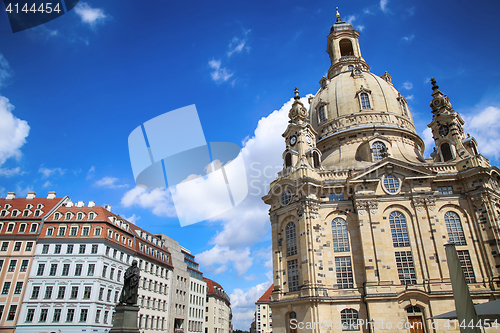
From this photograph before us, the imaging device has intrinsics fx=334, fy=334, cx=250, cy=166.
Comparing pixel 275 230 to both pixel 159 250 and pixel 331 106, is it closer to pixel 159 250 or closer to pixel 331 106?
pixel 331 106

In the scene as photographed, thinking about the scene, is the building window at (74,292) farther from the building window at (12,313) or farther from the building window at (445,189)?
the building window at (445,189)

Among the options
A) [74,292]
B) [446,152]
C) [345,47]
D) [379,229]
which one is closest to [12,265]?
[74,292]

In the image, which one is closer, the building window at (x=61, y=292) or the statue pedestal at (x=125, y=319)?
the statue pedestal at (x=125, y=319)

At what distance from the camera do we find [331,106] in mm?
50219

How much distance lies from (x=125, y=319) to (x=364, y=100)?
41.8 metres

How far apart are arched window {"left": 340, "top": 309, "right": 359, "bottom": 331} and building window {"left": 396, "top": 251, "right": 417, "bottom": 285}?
5.80m

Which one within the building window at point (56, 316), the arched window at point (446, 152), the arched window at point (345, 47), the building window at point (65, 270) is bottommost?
the building window at point (56, 316)

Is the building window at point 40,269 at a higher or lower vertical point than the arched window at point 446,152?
lower

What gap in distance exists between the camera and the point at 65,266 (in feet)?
144

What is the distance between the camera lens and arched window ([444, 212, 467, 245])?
113 ft

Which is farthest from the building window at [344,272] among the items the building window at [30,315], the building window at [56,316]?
the building window at [30,315]

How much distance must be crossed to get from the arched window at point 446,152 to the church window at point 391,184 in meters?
8.45

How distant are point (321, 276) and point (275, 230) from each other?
8.04 metres

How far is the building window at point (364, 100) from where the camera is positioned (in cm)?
4803
